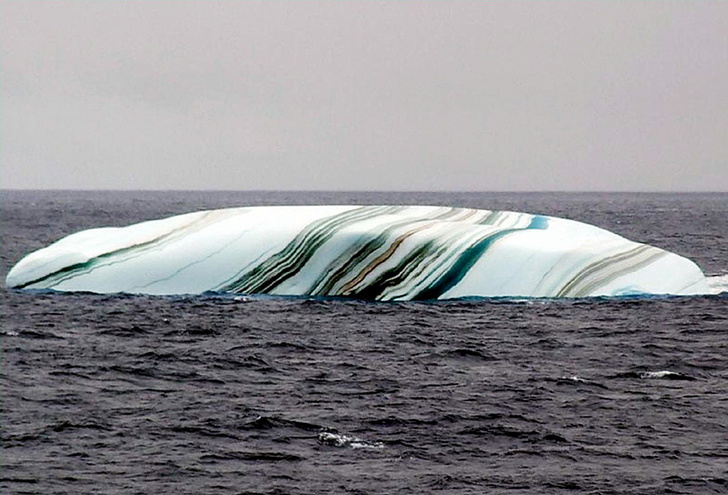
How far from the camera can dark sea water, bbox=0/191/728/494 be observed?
14.5 metres

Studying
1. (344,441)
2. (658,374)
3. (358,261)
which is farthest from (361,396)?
(358,261)

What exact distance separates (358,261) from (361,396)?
36.1ft

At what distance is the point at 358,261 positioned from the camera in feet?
97.4

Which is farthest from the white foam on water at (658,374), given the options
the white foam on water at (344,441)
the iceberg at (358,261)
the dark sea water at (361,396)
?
the iceberg at (358,261)

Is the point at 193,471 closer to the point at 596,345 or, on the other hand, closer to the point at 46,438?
the point at 46,438

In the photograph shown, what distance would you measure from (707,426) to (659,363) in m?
5.46

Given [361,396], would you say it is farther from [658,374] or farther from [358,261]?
[358,261]

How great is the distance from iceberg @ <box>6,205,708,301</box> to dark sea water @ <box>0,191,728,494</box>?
64 centimetres

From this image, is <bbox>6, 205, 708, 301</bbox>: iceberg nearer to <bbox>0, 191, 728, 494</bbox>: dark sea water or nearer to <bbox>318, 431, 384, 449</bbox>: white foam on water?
<bbox>0, 191, 728, 494</bbox>: dark sea water

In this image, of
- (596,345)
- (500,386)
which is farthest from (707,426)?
(596,345)

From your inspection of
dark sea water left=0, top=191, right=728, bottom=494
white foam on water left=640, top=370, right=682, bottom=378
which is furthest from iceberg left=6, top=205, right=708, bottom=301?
white foam on water left=640, top=370, right=682, bottom=378

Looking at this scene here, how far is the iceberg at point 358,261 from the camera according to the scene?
97.8ft

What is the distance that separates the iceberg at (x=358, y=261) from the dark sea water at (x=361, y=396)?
0.64 m

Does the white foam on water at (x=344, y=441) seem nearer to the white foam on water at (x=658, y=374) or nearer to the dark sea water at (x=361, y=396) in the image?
the dark sea water at (x=361, y=396)
